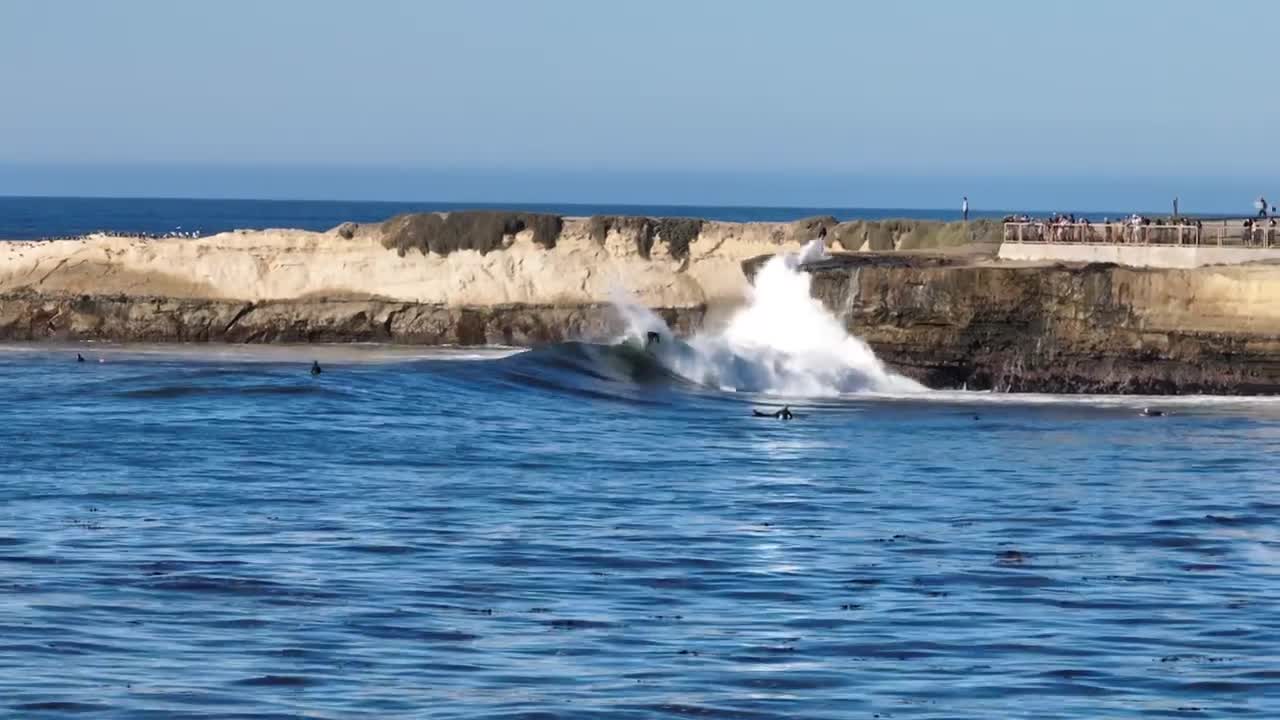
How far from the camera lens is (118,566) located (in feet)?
65.1

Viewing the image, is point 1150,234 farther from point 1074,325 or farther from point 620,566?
point 620,566

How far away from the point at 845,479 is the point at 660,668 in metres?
13.9

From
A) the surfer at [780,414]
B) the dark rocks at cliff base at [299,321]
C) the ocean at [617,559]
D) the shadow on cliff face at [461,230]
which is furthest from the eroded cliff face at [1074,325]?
the shadow on cliff face at [461,230]

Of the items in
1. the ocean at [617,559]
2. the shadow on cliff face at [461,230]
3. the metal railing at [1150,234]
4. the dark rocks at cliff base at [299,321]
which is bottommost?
the dark rocks at cliff base at [299,321]

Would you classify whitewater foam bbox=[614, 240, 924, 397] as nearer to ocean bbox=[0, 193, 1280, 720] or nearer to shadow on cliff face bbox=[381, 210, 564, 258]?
shadow on cliff face bbox=[381, 210, 564, 258]

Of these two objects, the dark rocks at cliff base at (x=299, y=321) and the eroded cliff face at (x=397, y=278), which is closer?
the dark rocks at cliff base at (x=299, y=321)

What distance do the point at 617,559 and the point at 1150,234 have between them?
34.8 metres

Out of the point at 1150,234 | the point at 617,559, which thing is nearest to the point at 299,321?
the point at 1150,234

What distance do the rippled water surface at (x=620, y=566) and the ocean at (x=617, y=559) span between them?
6 centimetres

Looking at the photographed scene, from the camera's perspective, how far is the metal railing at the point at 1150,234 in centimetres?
5297

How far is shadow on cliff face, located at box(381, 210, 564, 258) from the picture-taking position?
6750 cm

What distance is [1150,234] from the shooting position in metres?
53.5

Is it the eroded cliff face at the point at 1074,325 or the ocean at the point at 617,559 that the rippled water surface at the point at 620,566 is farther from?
the eroded cliff face at the point at 1074,325

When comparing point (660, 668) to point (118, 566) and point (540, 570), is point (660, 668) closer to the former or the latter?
point (540, 570)
